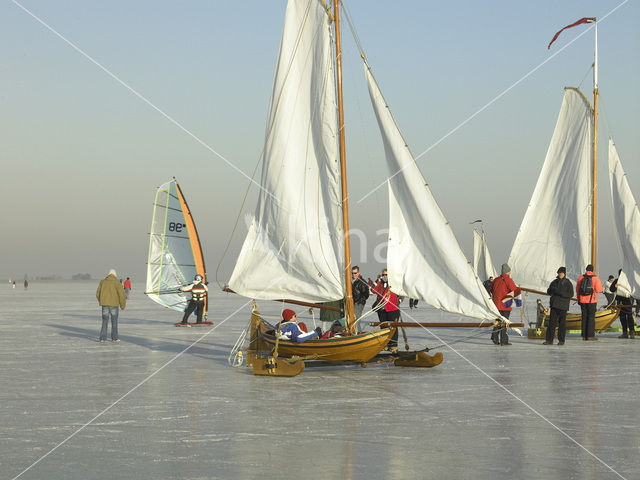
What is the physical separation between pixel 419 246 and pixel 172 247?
21.1m

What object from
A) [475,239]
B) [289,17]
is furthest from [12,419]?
[475,239]

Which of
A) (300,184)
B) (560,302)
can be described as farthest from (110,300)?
(560,302)

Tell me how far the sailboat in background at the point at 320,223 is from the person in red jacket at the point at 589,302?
830cm

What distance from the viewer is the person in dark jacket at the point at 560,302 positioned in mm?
19125

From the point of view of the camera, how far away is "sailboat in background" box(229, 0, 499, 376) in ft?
41.1

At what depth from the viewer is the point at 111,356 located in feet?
52.3

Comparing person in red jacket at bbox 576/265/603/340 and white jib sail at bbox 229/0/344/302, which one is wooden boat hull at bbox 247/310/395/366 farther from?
person in red jacket at bbox 576/265/603/340

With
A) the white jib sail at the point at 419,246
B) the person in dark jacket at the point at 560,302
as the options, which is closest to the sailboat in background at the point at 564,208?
the person in dark jacket at the point at 560,302

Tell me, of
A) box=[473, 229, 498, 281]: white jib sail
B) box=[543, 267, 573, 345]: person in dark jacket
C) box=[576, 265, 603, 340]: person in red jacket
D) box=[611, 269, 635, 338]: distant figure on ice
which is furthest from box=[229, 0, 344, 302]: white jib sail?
box=[473, 229, 498, 281]: white jib sail

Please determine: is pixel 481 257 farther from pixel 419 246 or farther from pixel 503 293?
pixel 419 246

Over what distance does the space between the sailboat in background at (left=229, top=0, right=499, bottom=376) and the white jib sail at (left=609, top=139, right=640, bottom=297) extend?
36.6ft

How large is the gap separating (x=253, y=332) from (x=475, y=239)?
4264 centimetres

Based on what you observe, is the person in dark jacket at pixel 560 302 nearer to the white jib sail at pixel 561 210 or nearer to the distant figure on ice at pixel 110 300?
the white jib sail at pixel 561 210

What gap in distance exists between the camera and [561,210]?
24.5 meters
